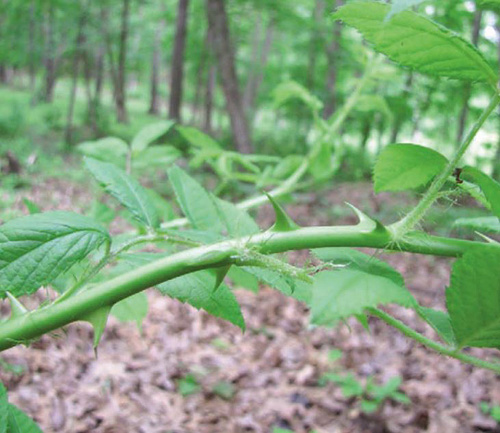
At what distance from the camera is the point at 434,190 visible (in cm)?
45

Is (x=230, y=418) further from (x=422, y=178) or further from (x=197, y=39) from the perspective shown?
(x=197, y=39)

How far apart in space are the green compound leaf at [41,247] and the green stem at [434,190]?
1.09 ft

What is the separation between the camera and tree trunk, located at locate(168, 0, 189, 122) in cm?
1445

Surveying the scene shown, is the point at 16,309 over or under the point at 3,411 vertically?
over

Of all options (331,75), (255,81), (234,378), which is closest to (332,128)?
(234,378)

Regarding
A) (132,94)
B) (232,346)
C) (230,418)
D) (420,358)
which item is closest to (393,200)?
(420,358)

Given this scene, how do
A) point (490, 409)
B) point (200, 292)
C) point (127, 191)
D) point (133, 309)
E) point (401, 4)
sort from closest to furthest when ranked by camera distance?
point (401, 4)
point (200, 292)
point (127, 191)
point (133, 309)
point (490, 409)

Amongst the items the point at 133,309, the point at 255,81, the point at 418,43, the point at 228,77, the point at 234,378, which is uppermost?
the point at 418,43

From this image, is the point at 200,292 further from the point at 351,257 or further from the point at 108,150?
the point at 108,150

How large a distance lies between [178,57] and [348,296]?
15.5 metres

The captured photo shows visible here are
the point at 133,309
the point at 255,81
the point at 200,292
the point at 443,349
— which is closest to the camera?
the point at 443,349

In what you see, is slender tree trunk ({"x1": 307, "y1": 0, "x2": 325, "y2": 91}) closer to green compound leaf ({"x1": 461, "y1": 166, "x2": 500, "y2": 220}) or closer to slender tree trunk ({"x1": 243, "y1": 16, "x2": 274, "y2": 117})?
slender tree trunk ({"x1": 243, "y1": 16, "x2": 274, "y2": 117})

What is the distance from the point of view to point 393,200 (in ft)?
25.2

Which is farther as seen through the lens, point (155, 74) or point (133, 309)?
point (155, 74)
